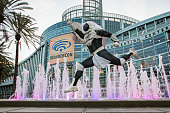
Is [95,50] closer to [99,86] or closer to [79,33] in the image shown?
[79,33]

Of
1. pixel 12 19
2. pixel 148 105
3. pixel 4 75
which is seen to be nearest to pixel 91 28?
pixel 148 105

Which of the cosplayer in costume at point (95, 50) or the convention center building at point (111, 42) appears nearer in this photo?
the cosplayer in costume at point (95, 50)

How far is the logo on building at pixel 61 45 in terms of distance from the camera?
4379 cm

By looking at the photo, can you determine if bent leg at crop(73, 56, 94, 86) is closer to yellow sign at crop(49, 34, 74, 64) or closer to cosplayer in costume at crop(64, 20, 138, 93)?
cosplayer in costume at crop(64, 20, 138, 93)

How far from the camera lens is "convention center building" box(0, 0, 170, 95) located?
2988 centimetres

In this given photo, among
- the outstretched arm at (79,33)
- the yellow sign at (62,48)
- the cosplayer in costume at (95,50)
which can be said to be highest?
the yellow sign at (62,48)

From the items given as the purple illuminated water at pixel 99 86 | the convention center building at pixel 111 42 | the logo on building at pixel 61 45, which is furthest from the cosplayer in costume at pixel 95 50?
the logo on building at pixel 61 45

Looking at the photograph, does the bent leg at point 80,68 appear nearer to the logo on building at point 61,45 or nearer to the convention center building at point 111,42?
the convention center building at point 111,42

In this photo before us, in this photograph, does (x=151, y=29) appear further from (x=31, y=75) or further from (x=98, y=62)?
(x=31, y=75)

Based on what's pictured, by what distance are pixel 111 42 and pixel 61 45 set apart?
15.4 metres

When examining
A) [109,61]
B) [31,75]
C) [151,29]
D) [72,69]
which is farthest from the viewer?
[31,75]

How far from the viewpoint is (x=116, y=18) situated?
178 ft

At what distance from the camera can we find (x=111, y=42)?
133ft

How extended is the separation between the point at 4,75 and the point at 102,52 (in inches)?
713
